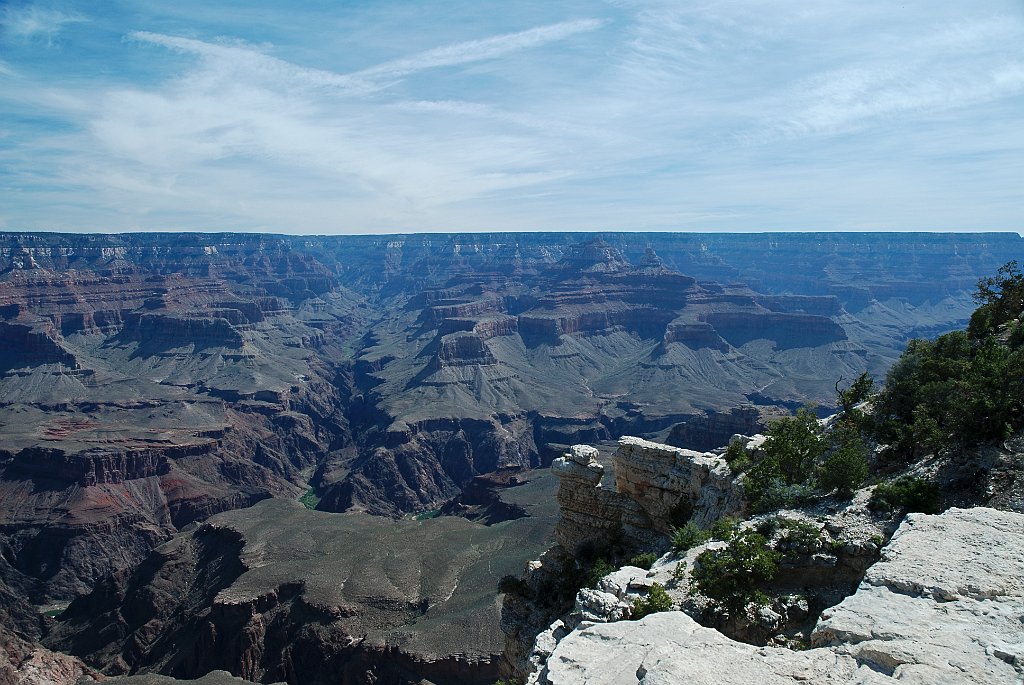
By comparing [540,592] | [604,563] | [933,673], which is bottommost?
[540,592]

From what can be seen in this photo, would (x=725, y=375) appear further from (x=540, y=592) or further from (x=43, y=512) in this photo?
(x=540, y=592)

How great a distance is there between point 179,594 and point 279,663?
64.4ft

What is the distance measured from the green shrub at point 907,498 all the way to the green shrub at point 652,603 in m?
6.80

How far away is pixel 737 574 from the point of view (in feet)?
56.3

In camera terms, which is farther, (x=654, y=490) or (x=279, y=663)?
(x=279, y=663)

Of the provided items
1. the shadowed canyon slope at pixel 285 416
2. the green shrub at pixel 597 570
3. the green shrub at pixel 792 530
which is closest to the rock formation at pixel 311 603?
the green shrub at pixel 597 570

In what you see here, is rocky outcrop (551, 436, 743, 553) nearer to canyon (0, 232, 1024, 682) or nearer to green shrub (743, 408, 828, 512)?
→ canyon (0, 232, 1024, 682)

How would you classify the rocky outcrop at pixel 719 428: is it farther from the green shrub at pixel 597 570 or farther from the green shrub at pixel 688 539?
the green shrub at pixel 688 539

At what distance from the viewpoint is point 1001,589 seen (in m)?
12.5

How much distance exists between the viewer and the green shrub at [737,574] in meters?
16.6

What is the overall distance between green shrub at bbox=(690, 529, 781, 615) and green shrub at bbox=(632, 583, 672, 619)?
3.37 ft

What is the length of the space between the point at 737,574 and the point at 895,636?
19.3 feet

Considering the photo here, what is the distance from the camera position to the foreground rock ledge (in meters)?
10.8

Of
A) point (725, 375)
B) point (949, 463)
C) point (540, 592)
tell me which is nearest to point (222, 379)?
point (725, 375)
